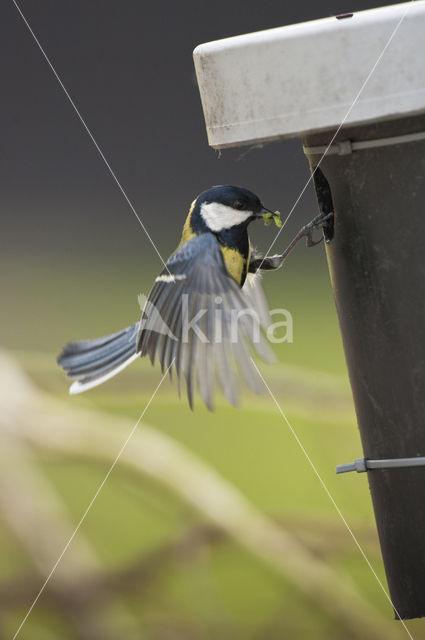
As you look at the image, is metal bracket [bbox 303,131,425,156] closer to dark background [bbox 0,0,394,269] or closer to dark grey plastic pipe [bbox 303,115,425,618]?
dark grey plastic pipe [bbox 303,115,425,618]

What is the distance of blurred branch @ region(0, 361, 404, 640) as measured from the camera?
8.55 feet

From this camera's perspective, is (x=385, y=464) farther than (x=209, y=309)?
No

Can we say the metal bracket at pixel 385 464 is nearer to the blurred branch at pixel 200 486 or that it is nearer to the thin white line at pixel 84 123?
the blurred branch at pixel 200 486

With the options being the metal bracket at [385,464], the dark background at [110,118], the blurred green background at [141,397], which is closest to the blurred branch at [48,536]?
the blurred green background at [141,397]

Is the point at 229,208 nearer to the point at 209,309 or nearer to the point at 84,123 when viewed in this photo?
the point at 209,309

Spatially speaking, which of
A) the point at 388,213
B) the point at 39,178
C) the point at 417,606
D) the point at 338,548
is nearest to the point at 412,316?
the point at 388,213

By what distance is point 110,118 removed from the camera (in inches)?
109

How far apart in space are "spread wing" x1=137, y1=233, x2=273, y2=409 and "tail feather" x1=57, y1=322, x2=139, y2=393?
0.27m

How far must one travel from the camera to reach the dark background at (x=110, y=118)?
2.72 m

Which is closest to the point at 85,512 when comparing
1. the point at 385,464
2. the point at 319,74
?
the point at 385,464

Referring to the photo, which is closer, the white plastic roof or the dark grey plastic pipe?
the white plastic roof

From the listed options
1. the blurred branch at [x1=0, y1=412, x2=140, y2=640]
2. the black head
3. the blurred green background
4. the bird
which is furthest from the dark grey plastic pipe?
the blurred branch at [x1=0, y1=412, x2=140, y2=640]

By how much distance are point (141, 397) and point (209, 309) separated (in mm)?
1123

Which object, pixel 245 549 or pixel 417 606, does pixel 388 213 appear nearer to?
pixel 417 606
